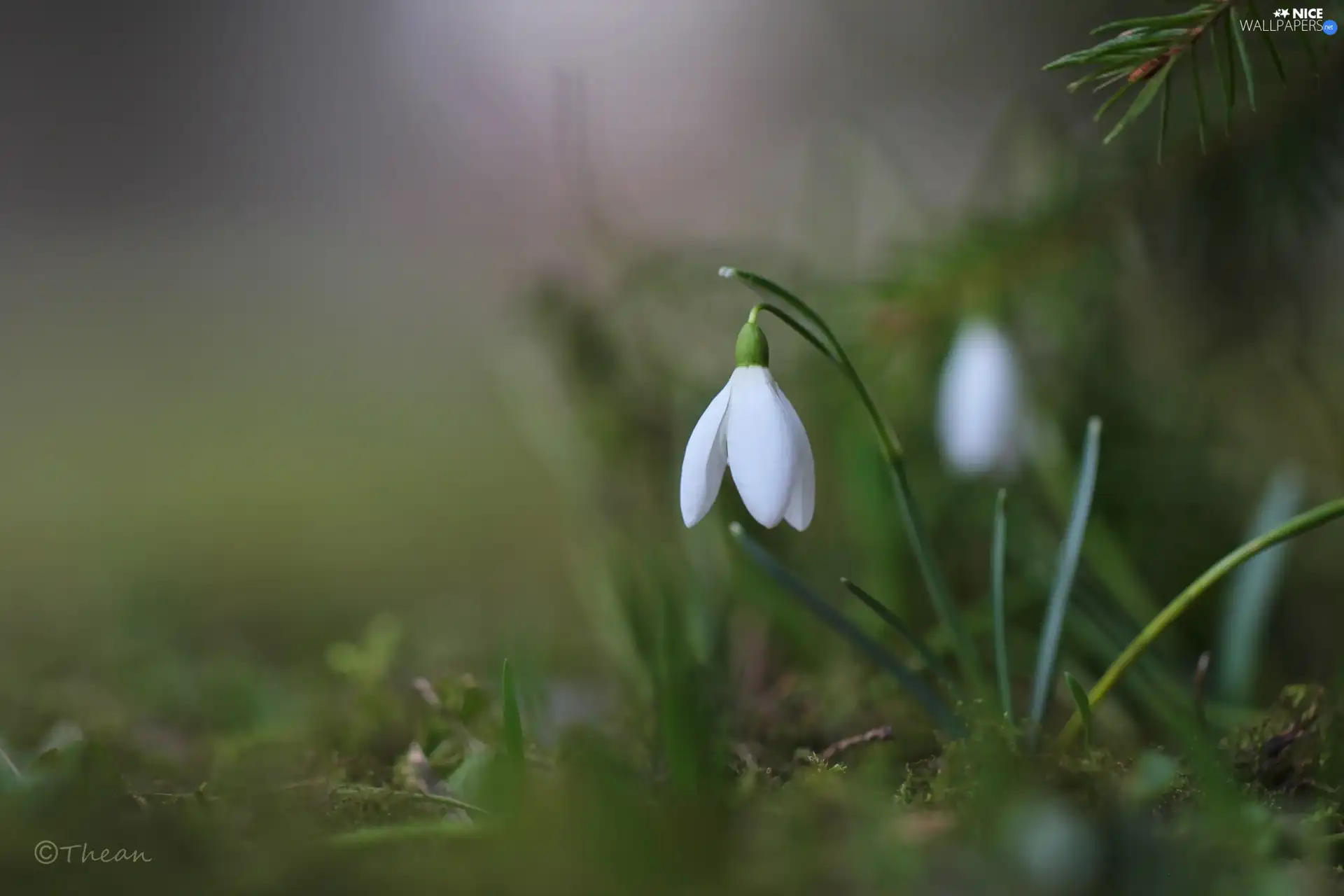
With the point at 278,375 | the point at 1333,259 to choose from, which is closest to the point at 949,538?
the point at 1333,259

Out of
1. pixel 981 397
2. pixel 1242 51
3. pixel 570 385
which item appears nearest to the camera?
pixel 1242 51

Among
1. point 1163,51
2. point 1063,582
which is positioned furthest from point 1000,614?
point 1163,51

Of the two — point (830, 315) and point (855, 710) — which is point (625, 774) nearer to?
point (855, 710)

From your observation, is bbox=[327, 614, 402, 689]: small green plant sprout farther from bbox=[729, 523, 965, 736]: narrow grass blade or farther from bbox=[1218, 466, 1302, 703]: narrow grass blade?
bbox=[1218, 466, 1302, 703]: narrow grass blade

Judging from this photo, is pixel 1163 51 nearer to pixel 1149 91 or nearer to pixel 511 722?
pixel 1149 91

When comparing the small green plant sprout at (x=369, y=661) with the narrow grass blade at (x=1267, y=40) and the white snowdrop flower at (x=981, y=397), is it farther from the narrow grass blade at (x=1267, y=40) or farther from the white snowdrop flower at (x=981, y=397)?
the narrow grass blade at (x=1267, y=40)

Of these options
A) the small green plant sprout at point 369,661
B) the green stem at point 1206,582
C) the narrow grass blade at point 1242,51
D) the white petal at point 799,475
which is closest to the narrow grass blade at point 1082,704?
the green stem at point 1206,582
